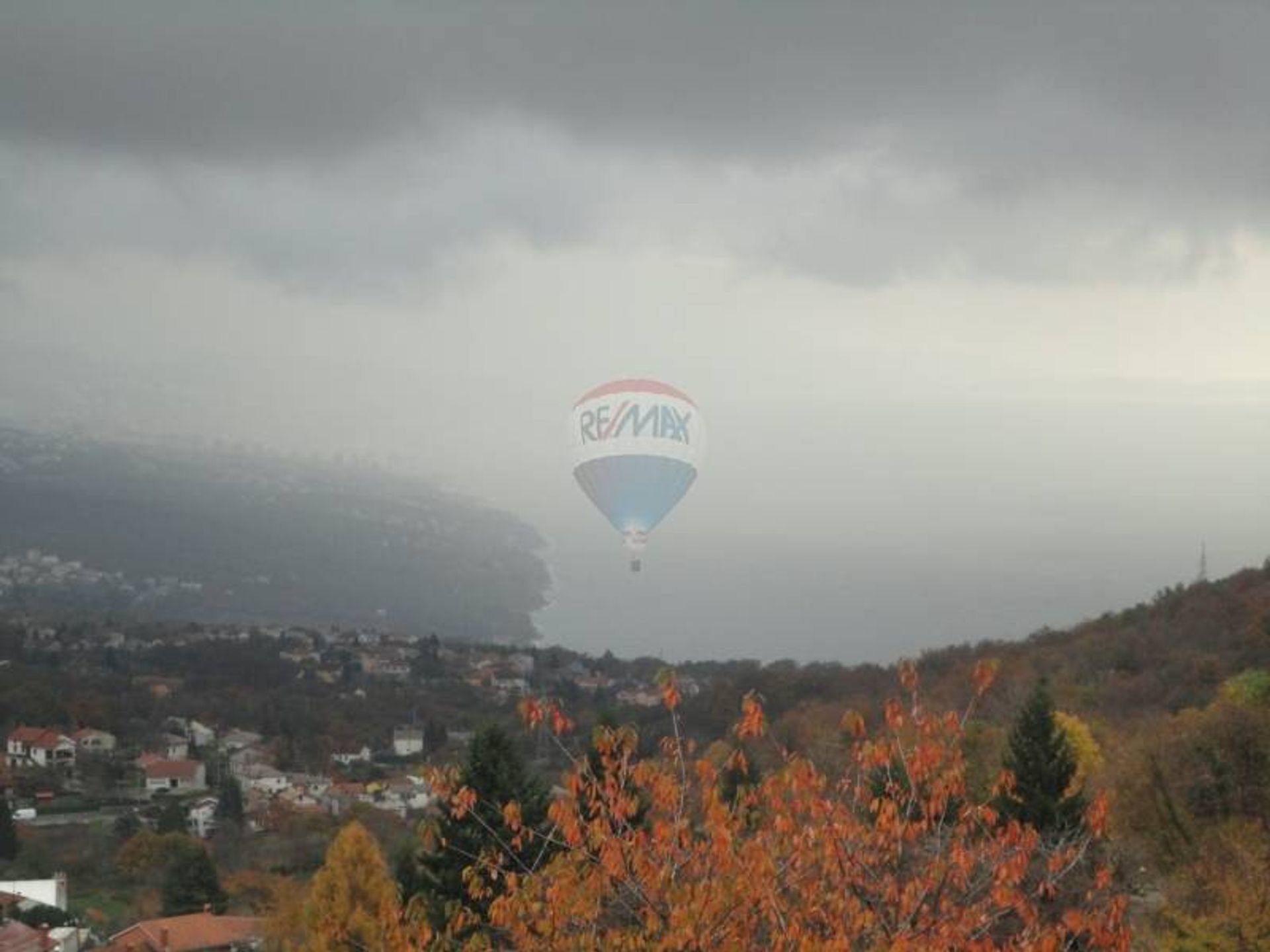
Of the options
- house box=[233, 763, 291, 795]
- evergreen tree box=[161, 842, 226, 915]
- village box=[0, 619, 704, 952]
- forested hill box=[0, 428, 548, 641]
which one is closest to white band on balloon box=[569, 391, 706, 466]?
village box=[0, 619, 704, 952]

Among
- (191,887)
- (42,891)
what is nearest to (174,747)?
(42,891)

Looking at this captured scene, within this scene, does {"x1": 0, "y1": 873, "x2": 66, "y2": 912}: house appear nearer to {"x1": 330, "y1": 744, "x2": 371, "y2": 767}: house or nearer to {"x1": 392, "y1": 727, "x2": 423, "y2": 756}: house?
{"x1": 330, "y1": 744, "x2": 371, "y2": 767}: house

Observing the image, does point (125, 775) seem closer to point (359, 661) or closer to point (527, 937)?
point (359, 661)

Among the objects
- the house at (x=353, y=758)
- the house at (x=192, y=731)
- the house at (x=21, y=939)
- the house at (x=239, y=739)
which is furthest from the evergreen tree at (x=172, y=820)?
the house at (x=192, y=731)

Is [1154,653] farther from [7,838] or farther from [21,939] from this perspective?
[7,838]

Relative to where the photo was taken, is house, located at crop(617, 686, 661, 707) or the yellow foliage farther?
house, located at crop(617, 686, 661, 707)

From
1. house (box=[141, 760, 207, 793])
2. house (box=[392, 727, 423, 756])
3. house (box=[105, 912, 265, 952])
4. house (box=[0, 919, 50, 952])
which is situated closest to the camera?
house (box=[0, 919, 50, 952])

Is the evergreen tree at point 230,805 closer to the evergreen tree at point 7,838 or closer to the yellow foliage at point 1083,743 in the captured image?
the evergreen tree at point 7,838
